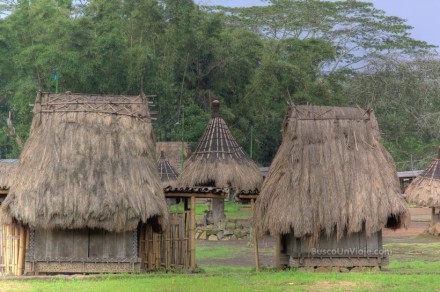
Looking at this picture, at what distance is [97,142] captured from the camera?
1859cm

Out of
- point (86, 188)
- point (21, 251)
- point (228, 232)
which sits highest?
point (86, 188)

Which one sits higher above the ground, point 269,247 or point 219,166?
point 219,166

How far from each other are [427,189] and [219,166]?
8.24m

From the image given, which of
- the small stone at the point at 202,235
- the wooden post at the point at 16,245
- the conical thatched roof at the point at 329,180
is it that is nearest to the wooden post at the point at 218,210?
the small stone at the point at 202,235

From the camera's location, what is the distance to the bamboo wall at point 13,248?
59.7 ft

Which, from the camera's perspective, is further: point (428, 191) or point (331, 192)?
point (428, 191)

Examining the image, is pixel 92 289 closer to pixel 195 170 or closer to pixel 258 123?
pixel 195 170

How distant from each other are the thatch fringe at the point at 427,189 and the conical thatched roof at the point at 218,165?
6.28 metres

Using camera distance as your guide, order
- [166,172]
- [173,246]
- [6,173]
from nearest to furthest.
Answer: [173,246]
[6,173]
[166,172]

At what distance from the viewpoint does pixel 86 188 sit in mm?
17750

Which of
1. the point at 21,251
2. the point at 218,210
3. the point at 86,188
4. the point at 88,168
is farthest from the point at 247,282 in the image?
the point at 218,210

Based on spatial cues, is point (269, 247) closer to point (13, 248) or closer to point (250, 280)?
point (250, 280)

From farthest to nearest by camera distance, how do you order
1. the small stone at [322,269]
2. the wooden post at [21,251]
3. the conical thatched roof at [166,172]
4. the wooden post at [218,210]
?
the conical thatched roof at [166,172] < the wooden post at [218,210] < the small stone at [322,269] < the wooden post at [21,251]

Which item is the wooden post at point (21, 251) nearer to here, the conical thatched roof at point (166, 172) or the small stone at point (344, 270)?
the small stone at point (344, 270)
